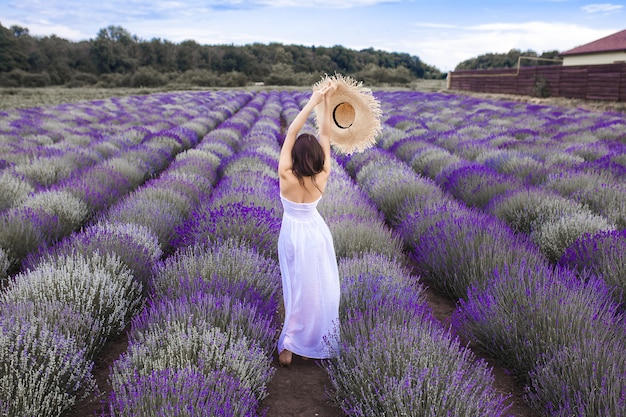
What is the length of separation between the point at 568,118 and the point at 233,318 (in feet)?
48.5

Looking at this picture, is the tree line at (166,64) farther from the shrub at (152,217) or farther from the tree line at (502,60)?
the shrub at (152,217)

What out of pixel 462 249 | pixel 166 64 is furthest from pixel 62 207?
pixel 166 64

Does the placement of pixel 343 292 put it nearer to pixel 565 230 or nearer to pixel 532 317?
pixel 532 317

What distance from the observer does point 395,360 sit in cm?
226

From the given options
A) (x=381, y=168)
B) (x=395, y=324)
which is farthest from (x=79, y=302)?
(x=381, y=168)

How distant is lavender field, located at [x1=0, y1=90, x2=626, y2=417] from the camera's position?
6.93 feet

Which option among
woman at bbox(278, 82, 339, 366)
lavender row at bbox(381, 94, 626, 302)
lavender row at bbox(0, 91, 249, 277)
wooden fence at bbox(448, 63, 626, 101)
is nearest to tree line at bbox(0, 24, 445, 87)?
wooden fence at bbox(448, 63, 626, 101)

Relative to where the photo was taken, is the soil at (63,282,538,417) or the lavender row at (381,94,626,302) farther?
the lavender row at (381,94,626,302)

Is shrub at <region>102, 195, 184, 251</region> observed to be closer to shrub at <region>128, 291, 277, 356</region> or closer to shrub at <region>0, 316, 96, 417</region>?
shrub at <region>128, 291, 277, 356</region>

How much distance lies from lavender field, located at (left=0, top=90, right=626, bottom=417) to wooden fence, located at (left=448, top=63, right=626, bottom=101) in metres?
16.4

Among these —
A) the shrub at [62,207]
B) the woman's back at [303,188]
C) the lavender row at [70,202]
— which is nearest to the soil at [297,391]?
the woman's back at [303,188]

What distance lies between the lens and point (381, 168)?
7.10m

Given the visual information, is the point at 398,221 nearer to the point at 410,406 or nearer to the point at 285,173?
the point at 285,173

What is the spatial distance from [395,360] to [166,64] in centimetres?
6951
